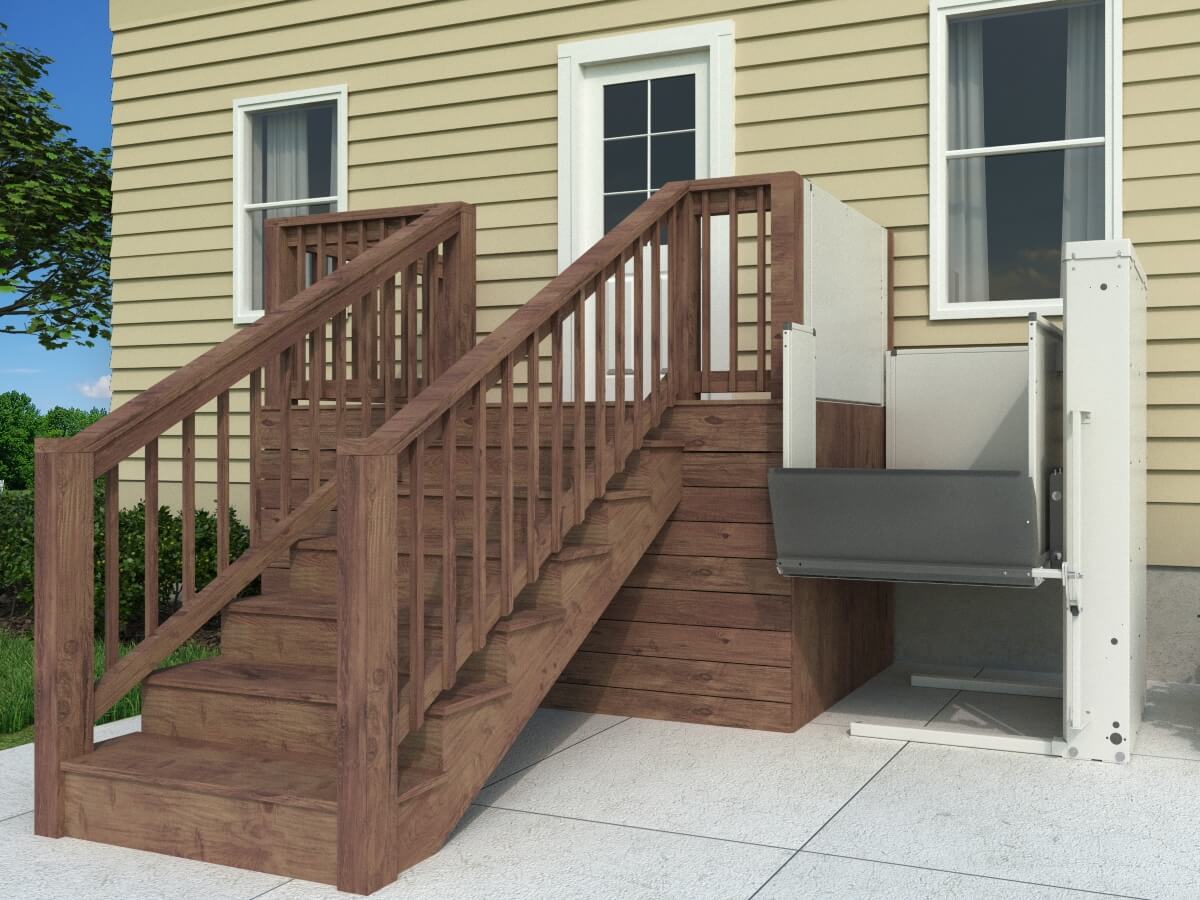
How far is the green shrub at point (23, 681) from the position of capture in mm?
4723

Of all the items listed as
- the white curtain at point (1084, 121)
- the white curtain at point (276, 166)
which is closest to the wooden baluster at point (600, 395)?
the white curtain at point (1084, 121)

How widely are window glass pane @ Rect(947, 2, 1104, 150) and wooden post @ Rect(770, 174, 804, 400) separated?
4.81 ft

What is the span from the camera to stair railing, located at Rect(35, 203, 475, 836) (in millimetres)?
3211

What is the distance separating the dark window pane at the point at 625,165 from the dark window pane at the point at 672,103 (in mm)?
133

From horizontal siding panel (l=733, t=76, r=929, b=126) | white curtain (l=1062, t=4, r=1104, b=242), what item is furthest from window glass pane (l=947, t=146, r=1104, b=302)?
horizontal siding panel (l=733, t=76, r=929, b=126)

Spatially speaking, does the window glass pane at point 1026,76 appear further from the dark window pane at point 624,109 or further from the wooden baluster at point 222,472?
the wooden baluster at point 222,472

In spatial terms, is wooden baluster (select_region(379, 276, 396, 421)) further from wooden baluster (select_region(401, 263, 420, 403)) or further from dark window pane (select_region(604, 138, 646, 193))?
dark window pane (select_region(604, 138, 646, 193))

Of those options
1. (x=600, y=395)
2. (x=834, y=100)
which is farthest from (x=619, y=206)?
(x=600, y=395)

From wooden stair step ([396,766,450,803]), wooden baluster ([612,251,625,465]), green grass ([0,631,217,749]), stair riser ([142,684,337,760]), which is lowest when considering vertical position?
green grass ([0,631,217,749])

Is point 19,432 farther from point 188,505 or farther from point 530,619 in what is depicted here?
point 530,619

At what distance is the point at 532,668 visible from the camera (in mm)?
3473

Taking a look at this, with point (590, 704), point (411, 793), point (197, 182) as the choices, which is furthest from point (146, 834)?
point (197, 182)

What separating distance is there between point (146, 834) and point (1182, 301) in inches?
168

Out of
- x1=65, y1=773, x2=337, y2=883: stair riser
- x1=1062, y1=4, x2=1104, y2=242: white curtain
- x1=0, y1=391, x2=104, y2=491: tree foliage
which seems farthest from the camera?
x1=0, y1=391, x2=104, y2=491: tree foliage
